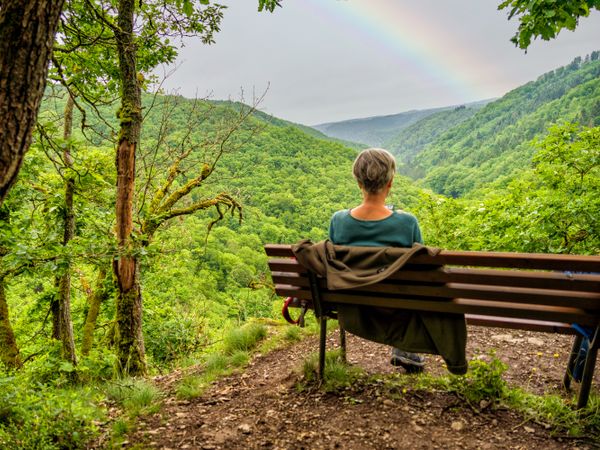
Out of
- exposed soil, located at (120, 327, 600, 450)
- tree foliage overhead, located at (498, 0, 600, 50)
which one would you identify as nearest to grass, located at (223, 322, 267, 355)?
exposed soil, located at (120, 327, 600, 450)

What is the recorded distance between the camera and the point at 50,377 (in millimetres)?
6633

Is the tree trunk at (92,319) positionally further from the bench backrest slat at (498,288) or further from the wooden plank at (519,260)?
the wooden plank at (519,260)

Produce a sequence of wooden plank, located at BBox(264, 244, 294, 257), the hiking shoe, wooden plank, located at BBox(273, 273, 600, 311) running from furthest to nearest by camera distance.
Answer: the hiking shoe, wooden plank, located at BBox(264, 244, 294, 257), wooden plank, located at BBox(273, 273, 600, 311)

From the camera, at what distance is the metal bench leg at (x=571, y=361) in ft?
8.48

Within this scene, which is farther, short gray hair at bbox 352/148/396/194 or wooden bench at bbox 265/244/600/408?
short gray hair at bbox 352/148/396/194

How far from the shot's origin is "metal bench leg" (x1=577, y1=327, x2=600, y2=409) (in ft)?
7.04

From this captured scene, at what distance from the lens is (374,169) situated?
2.44 metres

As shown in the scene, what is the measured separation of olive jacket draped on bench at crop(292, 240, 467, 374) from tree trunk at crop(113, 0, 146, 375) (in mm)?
3167

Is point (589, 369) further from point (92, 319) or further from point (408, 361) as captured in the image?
point (92, 319)

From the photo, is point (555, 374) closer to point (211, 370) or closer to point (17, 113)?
point (211, 370)

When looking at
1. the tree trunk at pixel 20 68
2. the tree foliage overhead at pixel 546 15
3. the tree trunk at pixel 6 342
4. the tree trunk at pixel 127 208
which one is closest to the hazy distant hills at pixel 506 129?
the tree trunk at pixel 6 342

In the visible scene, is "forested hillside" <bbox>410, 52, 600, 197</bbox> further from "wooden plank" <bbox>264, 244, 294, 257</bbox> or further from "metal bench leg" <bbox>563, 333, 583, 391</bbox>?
"wooden plank" <bbox>264, 244, 294, 257</bbox>

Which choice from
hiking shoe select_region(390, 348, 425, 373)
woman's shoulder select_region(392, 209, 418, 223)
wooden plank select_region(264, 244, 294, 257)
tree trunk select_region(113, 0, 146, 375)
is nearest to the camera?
woman's shoulder select_region(392, 209, 418, 223)

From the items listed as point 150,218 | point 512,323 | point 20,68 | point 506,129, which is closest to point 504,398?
point 512,323
